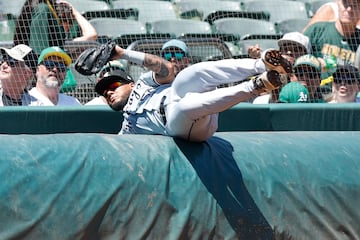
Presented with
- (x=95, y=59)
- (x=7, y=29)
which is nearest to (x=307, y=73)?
(x=95, y=59)

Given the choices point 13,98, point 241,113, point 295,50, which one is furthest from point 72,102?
point 295,50

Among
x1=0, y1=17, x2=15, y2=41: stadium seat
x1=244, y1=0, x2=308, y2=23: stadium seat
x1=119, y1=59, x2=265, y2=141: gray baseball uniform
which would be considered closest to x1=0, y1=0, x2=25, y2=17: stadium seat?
x1=0, y1=17, x2=15, y2=41: stadium seat

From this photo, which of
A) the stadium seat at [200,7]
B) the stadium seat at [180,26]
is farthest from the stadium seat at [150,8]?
the stadium seat at [200,7]

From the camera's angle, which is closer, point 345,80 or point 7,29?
point 345,80

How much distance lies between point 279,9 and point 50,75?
160 inches

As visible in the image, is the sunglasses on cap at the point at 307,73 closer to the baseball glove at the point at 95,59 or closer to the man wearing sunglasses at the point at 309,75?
the man wearing sunglasses at the point at 309,75

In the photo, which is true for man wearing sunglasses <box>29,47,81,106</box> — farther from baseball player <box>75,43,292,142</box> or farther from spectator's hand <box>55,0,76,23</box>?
baseball player <box>75,43,292,142</box>

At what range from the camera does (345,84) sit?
6457 mm

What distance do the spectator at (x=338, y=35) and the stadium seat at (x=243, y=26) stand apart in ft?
3.96

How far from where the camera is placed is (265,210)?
4.21 metres

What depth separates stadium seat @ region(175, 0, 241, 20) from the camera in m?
8.72

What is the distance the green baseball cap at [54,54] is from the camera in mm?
6070

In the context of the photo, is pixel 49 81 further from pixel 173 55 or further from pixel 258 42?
pixel 258 42

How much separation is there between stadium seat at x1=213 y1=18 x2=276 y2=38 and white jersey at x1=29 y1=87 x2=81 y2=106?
239 cm
